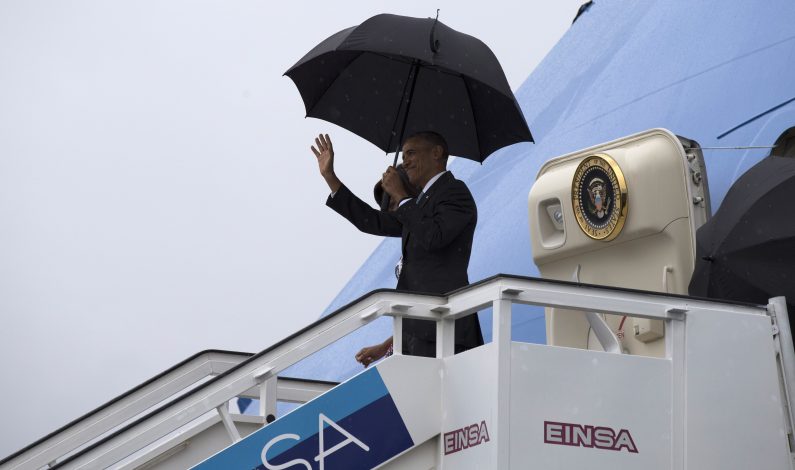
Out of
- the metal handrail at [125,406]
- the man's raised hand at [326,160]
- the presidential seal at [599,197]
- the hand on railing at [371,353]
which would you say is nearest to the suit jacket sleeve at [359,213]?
the man's raised hand at [326,160]

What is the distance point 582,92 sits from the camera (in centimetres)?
1233

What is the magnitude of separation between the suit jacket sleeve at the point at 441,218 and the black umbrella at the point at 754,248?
1.31 m

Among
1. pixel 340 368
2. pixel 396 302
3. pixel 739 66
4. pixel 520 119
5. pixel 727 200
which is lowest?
pixel 340 368

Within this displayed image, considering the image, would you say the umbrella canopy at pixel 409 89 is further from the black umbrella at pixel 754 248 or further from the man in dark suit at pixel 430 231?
the black umbrella at pixel 754 248

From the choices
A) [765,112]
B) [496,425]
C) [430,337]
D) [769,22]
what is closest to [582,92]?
[769,22]

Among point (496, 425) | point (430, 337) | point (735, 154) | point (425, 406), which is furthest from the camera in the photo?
point (735, 154)

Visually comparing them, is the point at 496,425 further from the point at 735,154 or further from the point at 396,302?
the point at 735,154

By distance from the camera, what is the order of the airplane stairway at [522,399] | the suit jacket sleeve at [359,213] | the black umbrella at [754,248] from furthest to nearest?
the suit jacket sleeve at [359,213] → the black umbrella at [754,248] → the airplane stairway at [522,399]

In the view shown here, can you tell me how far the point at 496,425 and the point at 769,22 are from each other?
5.81 meters

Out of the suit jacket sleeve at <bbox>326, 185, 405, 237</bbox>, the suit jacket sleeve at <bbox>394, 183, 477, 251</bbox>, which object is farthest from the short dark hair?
the suit jacket sleeve at <bbox>326, 185, 405, 237</bbox>

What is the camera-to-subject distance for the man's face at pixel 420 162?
6.93 metres

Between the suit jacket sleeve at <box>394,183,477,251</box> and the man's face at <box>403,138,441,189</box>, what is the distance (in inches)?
9.4

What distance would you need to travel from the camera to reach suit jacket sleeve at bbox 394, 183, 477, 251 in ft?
21.3

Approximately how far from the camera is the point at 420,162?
6.93 meters
